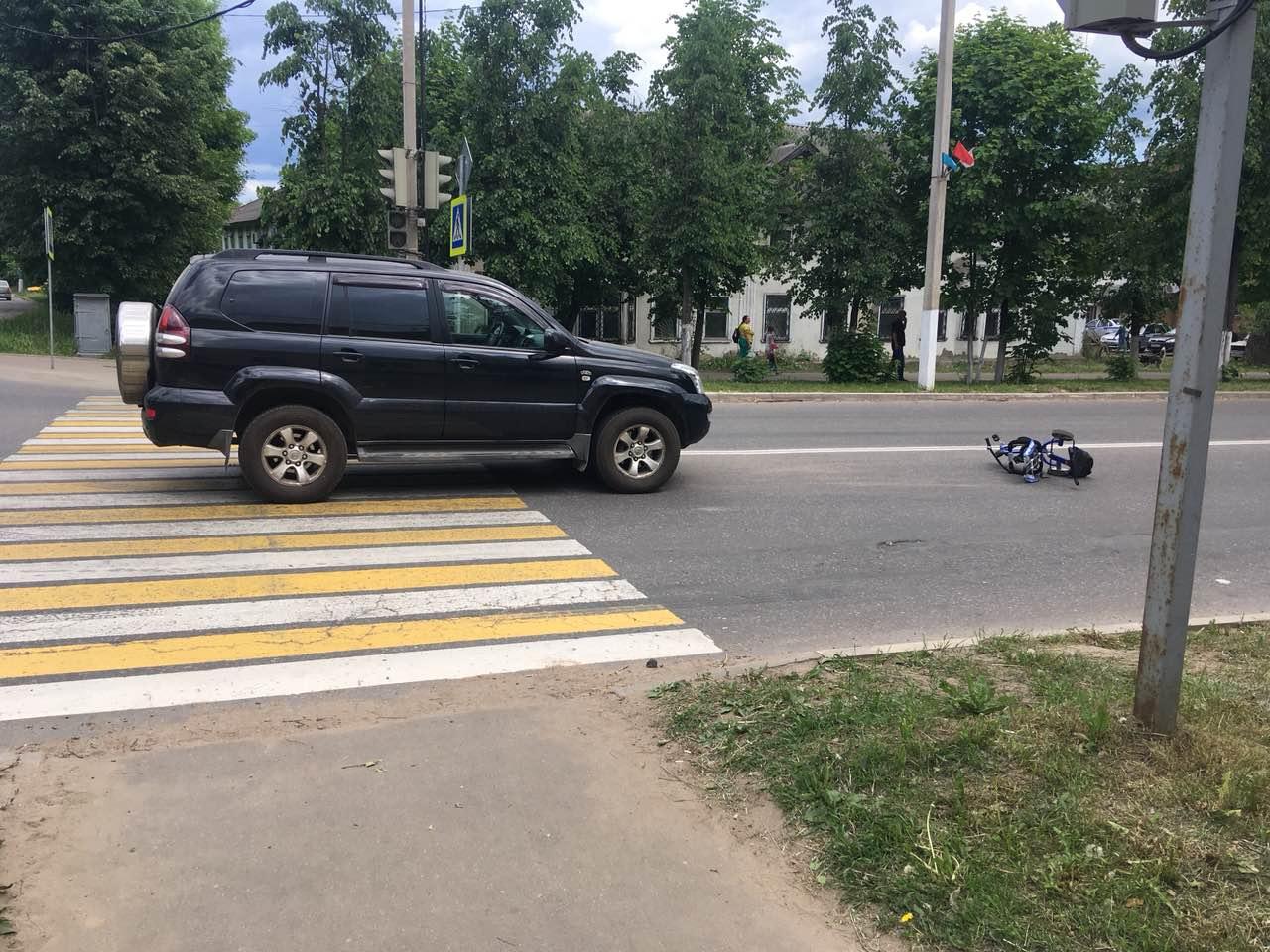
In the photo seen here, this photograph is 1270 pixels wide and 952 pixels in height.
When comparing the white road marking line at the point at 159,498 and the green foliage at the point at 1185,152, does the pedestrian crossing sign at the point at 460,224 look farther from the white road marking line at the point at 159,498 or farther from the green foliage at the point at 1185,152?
the green foliage at the point at 1185,152

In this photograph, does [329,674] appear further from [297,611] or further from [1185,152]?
[1185,152]

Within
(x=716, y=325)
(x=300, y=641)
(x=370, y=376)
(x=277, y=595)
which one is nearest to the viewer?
(x=300, y=641)

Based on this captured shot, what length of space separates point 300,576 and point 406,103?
14212mm

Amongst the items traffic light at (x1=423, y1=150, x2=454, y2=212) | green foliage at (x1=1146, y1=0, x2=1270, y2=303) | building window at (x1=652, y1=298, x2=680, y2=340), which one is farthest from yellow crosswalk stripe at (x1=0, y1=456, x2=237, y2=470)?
building window at (x1=652, y1=298, x2=680, y2=340)

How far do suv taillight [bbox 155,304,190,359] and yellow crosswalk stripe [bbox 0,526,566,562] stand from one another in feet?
5.62

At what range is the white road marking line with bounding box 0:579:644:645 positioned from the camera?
221 inches

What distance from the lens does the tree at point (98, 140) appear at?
2659cm

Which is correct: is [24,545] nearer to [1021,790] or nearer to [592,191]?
[1021,790]

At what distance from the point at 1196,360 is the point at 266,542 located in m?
6.19

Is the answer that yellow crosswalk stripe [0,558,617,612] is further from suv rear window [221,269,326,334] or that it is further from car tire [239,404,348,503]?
suv rear window [221,269,326,334]

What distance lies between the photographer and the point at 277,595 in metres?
6.31

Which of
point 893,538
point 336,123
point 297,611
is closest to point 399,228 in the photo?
point 336,123

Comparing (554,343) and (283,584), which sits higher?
(554,343)

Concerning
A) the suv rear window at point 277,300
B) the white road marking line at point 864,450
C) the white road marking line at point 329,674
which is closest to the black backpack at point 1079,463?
the white road marking line at point 864,450
